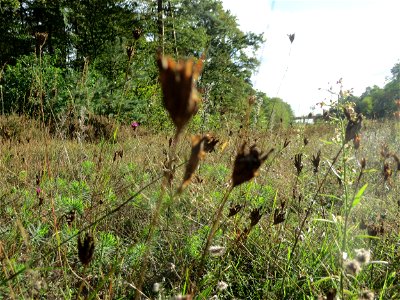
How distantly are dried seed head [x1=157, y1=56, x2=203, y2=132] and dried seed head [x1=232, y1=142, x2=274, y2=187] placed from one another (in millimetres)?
165

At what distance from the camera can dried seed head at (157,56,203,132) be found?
0.44 meters

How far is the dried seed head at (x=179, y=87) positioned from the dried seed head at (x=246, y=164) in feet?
0.54

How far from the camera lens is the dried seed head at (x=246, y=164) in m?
0.58

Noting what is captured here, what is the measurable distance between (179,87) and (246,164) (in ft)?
0.66

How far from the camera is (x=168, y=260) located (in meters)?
1.73

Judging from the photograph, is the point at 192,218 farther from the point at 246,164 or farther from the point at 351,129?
the point at 246,164

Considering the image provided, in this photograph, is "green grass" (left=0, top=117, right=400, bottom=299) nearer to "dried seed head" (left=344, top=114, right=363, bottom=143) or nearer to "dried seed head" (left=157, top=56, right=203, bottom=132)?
"dried seed head" (left=344, top=114, right=363, bottom=143)

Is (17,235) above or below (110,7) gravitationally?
below

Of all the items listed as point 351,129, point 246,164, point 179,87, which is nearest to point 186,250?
point 351,129

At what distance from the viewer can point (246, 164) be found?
59 centimetres

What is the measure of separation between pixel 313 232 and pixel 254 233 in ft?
1.00

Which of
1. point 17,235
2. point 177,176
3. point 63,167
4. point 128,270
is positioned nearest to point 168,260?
point 128,270

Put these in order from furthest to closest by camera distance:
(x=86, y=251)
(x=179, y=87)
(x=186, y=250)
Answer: (x=186, y=250) → (x=86, y=251) → (x=179, y=87)

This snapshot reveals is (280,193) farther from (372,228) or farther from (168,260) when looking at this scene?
(168,260)
